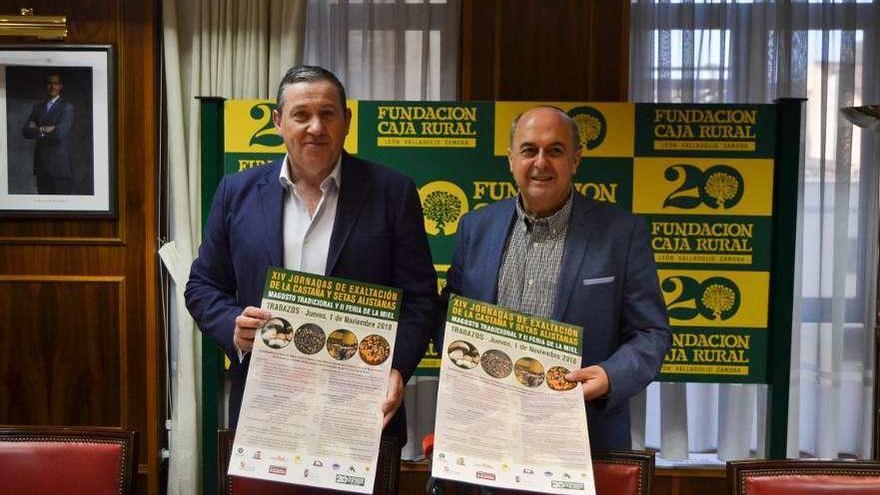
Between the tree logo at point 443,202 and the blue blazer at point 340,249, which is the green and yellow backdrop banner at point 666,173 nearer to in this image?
the tree logo at point 443,202

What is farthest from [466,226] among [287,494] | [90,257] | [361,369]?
[90,257]

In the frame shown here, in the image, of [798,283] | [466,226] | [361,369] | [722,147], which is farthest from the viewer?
[798,283]

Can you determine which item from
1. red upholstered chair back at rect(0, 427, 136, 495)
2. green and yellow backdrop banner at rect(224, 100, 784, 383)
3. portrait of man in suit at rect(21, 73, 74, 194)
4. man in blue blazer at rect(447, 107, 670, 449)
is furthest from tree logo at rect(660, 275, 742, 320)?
portrait of man in suit at rect(21, 73, 74, 194)

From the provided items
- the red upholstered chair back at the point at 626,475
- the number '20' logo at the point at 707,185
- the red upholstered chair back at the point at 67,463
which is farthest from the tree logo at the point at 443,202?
the red upholstered chair back at the point at 67,463

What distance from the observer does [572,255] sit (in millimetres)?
1623

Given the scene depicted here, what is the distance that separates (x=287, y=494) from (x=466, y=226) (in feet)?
2.49

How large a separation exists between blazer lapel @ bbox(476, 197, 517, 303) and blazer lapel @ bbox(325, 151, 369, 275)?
1.06 ft

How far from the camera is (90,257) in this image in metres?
3.08

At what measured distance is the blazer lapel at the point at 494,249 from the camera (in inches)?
64.3

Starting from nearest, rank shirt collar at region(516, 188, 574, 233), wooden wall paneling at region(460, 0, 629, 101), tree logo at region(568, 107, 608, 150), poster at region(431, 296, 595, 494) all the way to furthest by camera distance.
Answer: poster at region(431, 296, 595, 494) < shirt collar at region(516, 188, 574, 233) < tree logo at region(568, 107, 608, 150) < wooden wall paneling at region(460, 0, 629, 101)

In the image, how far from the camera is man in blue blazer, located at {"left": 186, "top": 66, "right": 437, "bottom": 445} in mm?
1549

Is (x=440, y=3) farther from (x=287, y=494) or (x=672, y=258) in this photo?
(x=287, y=494)

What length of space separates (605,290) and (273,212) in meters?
0.79

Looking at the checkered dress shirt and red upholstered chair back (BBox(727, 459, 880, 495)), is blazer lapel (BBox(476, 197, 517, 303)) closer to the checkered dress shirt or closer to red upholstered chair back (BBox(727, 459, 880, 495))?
the checkered dress shirt
